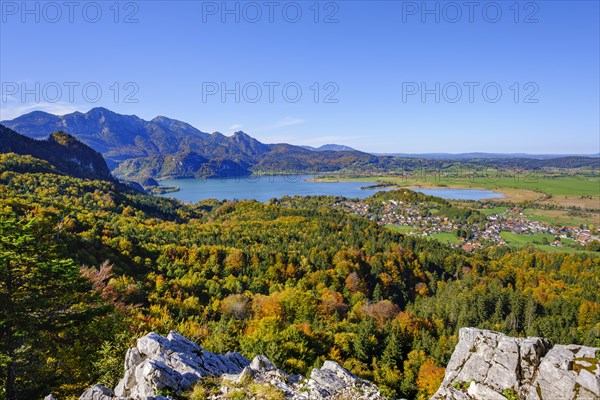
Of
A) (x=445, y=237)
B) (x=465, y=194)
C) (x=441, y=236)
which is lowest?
(x=445, y=237)

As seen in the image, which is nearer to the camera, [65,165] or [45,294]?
[45,294]

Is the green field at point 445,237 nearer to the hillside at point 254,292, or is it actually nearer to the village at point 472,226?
the village at point 472,226

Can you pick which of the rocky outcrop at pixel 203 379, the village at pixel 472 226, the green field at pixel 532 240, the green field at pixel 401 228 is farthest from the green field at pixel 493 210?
the rocky outcrop at pixel 203 379

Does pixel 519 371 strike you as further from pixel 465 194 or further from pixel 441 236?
pixel 465 194

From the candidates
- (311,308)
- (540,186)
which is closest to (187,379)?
(311,308)

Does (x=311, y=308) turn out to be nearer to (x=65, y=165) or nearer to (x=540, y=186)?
(x=65, y=165)

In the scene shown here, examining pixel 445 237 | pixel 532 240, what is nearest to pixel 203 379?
pixel 445 237
